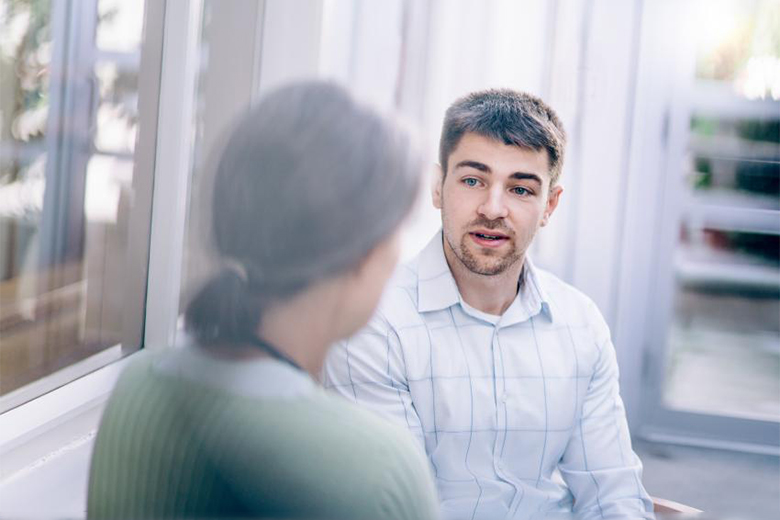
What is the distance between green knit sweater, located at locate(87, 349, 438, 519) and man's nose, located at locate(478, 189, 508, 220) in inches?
38.9

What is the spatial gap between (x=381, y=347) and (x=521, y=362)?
0.91ft

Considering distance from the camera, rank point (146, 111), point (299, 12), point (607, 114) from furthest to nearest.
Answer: point (607, 114), point (299, 12), point (146, 111)

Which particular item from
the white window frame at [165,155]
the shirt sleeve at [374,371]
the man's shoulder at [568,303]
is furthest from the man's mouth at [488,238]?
the white window frame at [165,155]

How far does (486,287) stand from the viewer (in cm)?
168

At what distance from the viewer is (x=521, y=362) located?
1630mm

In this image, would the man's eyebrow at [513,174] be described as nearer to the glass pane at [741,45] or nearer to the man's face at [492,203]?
the man's face at [492,203]

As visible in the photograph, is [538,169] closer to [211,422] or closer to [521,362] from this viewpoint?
[521,362]

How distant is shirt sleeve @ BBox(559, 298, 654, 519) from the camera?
161 centimetres

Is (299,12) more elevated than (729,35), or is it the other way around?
(729,35)

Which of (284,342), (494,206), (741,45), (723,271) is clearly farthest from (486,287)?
(723,271)

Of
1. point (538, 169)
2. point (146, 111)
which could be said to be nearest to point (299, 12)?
point (146, 111)

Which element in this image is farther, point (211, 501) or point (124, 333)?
point (124, 333)

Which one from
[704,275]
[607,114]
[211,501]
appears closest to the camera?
[211,501]

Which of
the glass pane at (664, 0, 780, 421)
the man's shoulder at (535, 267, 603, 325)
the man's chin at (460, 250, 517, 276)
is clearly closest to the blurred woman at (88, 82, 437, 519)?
the man's chin at (460, 250, 517, 276)
